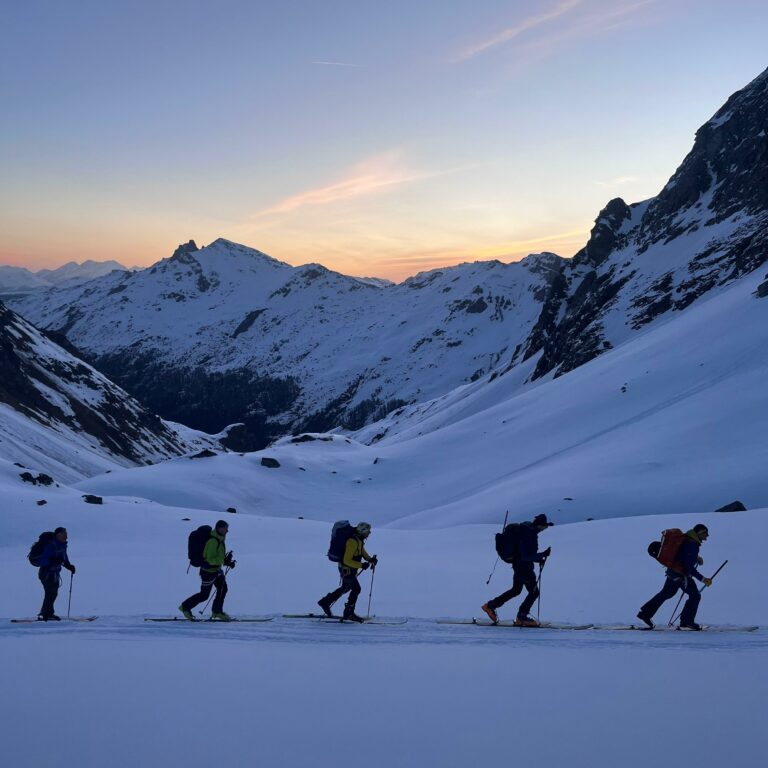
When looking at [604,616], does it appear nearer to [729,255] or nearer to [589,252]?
[729,255]

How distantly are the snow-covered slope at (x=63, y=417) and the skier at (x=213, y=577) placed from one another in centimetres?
5412

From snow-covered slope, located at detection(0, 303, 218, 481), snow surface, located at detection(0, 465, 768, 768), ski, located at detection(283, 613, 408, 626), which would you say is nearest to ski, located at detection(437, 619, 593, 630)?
snow surface, located at detection(0, 465, 768, 768)

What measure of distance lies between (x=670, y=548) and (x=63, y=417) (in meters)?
88.4

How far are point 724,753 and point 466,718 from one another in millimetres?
2157

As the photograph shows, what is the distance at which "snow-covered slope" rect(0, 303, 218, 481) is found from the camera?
222ft

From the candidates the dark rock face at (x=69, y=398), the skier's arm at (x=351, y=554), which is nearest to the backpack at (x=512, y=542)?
the skier's arm at (x=351, y=554)

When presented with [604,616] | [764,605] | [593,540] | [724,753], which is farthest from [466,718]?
[593,540]

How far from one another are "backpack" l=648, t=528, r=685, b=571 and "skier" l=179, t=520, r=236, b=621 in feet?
22.7

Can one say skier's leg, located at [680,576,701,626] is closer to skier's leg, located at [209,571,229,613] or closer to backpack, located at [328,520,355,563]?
backpack, located at [328,520,355,563]

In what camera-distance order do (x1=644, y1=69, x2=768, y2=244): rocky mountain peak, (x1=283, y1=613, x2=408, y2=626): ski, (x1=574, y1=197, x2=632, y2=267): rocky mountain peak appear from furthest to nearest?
(x1=574, y1=197, x2=632, y2=267): rocky mountain peak
(x1=644, y1=69, x2=768, y2=244): rocky mountain peak
(x1=283, y1=613, x2=408, y2=626): ski

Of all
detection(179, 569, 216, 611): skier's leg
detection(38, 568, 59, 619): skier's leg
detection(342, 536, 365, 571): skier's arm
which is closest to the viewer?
detection(342, 536, 365, 571): skier's arm

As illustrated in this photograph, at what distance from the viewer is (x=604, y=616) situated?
1244 cm

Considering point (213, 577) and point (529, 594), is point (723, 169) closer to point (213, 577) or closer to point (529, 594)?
point (529, 594)

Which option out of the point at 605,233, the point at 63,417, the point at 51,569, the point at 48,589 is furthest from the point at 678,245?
the point at 48,589
